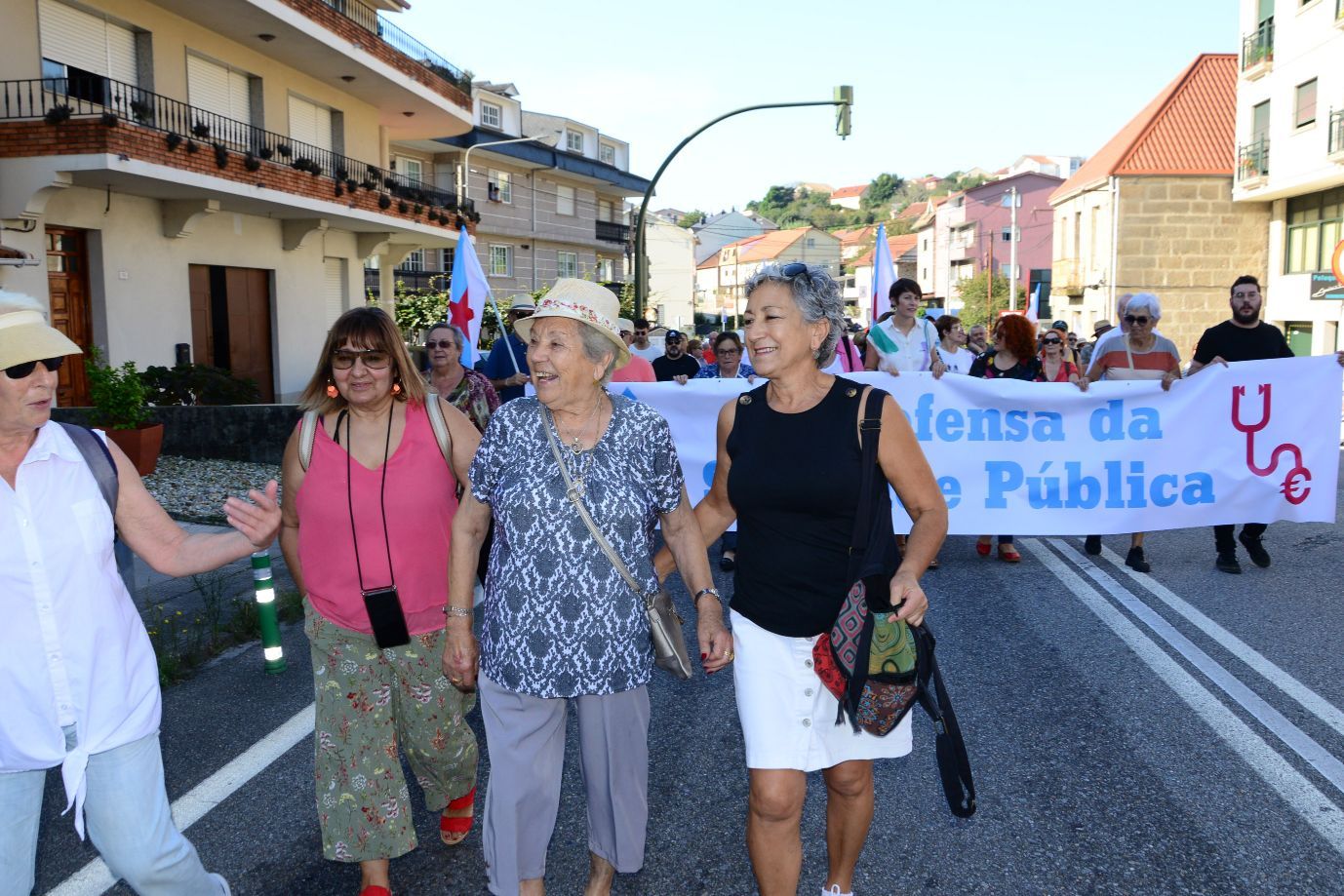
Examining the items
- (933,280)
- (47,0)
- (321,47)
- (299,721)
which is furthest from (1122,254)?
(933,280)

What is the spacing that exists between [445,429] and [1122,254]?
41210mm

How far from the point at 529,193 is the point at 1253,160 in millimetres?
27670

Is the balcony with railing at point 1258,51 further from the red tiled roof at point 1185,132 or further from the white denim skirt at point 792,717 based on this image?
the white denim skirt at point 792,717

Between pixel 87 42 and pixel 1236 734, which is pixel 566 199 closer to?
pixel 87 42

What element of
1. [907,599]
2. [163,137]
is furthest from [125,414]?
[907,599]

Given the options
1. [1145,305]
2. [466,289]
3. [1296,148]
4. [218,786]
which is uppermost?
[1296,148]

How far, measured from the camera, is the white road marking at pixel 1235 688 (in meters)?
4.49

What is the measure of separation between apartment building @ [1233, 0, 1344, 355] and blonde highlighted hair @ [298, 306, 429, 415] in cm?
2815

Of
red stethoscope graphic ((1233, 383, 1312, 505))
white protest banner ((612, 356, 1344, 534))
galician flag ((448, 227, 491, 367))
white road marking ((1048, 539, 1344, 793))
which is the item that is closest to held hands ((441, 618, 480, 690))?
white road marking ((1048, 539, 1344, 793))

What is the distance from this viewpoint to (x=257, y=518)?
2.91 meters

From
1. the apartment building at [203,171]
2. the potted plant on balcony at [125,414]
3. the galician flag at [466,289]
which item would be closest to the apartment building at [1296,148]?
the apartment building at [203,171]

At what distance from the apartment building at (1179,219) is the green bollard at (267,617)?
38.2 m

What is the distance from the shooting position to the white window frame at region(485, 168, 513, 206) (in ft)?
150

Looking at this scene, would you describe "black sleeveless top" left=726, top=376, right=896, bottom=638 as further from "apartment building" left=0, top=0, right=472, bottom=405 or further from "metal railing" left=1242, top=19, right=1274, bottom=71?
"metal railing" left=1242, top=19, right=1274, bottom=71
